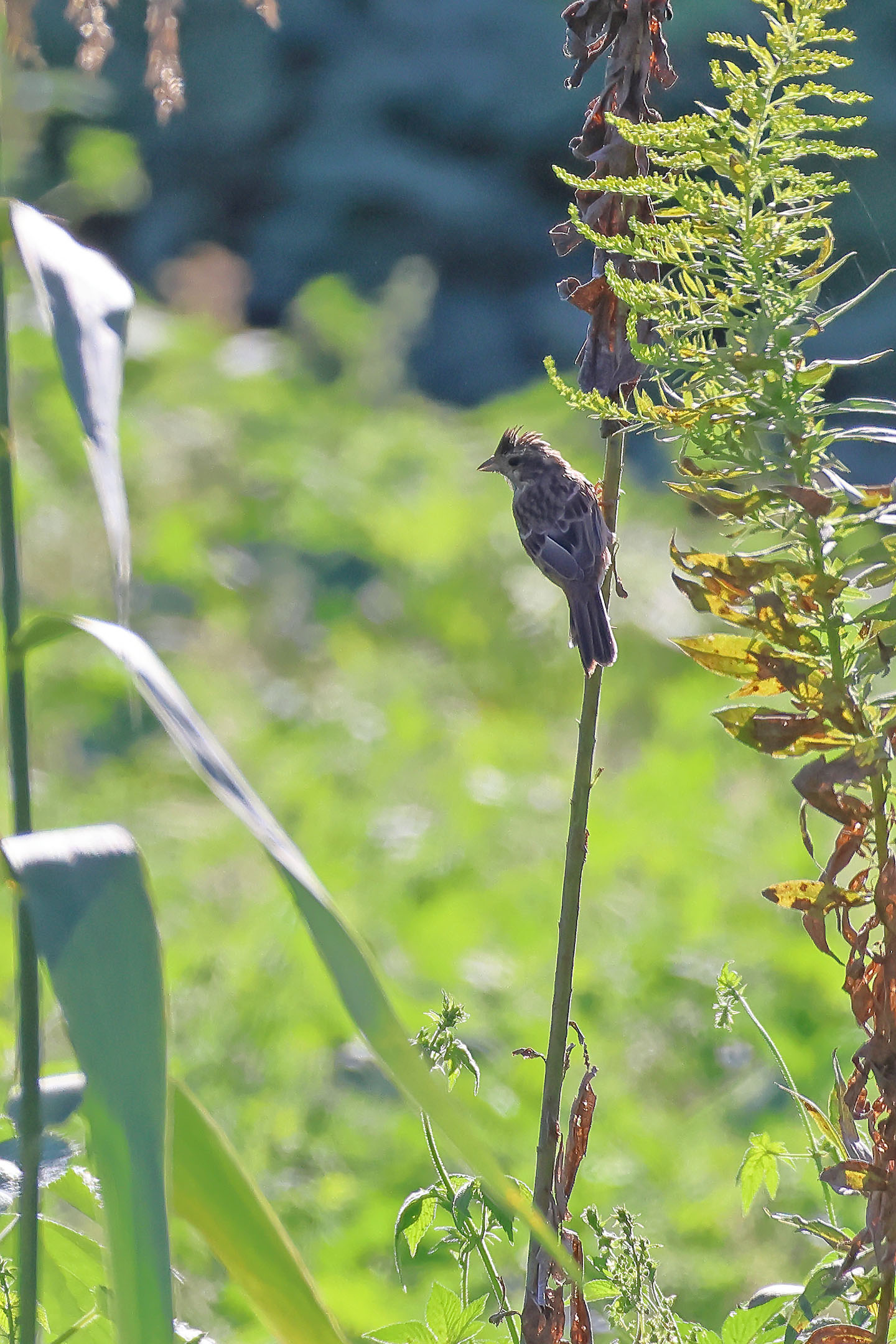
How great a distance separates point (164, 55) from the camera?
2.77ft

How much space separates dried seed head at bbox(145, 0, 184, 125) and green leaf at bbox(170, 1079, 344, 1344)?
1.88ft

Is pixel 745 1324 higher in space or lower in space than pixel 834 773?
lower

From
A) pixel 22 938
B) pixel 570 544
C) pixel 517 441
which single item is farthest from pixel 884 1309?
pixel 517 441

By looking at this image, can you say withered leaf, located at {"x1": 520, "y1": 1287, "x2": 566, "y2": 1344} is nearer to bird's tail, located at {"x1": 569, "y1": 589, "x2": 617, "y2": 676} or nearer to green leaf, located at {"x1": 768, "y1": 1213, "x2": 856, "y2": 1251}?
green leaf, located at {"x1": 768, "y1": 1213, "x2": 856, "y2": 1251}

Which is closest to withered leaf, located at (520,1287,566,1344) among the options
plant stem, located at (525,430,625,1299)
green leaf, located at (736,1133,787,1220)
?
plant stem, located at (525,430,625,1299)

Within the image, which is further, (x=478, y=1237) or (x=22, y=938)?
(x=478, y=1237)

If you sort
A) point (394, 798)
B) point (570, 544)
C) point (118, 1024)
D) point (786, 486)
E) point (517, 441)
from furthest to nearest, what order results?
point (394, 798) < point (517, 441) < point (570, 544) < point (786, 486) < point (118, 1024)

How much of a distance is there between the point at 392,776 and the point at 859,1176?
2778mm

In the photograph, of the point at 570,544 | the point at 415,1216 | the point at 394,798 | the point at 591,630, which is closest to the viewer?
the point at 415,1216

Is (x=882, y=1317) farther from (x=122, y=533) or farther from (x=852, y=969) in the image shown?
(x=122, y=533)

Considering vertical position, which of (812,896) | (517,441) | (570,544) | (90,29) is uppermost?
(517,441)

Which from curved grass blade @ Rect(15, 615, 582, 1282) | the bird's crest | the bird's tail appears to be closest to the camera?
curved grass blade @ Rect(15, 615, 582, 1282)

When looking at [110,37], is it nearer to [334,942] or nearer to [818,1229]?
[334,942]

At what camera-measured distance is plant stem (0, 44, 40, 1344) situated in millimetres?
682
